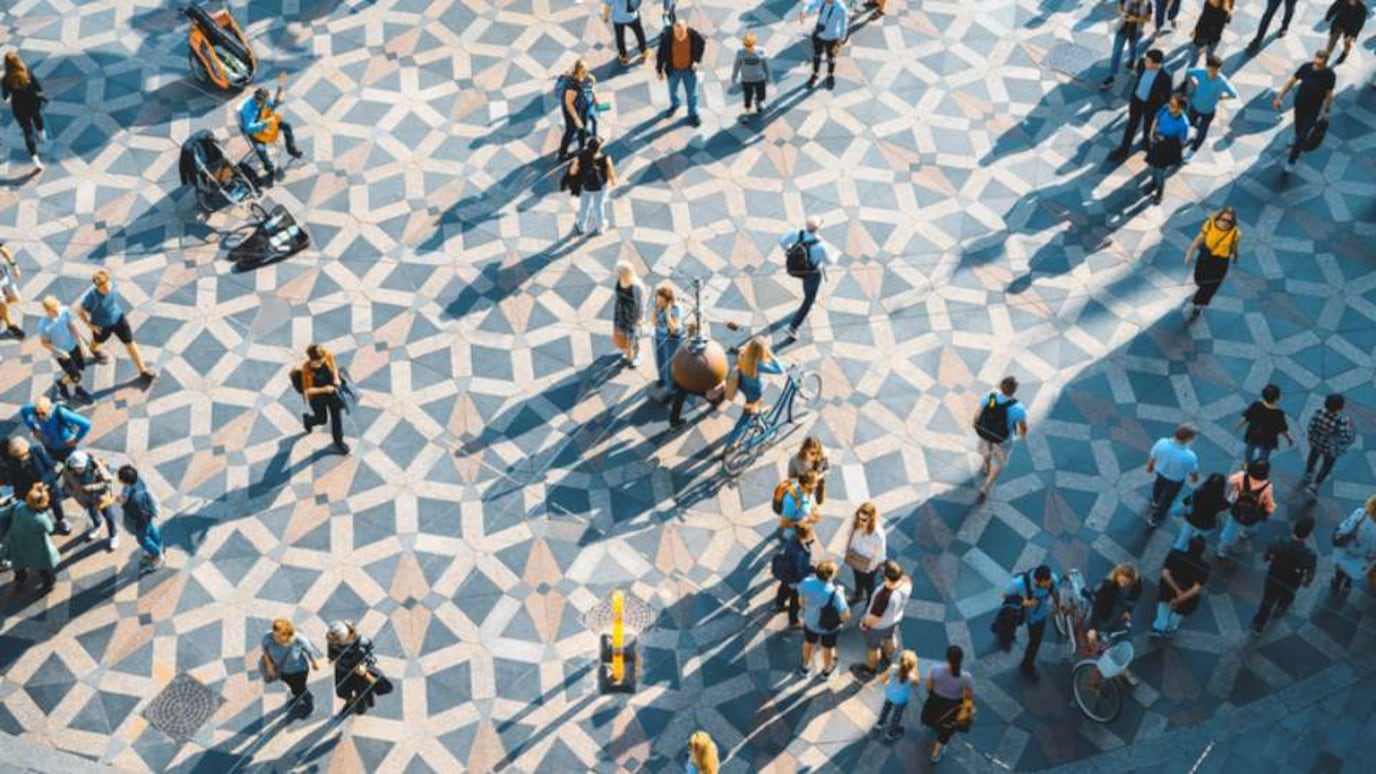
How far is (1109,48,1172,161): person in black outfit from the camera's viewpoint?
1897cm

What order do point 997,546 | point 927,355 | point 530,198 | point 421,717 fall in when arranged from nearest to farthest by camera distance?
point 421,717
point 997,546
point 927,355
point 530,198

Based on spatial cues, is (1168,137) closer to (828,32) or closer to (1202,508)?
(828,32)

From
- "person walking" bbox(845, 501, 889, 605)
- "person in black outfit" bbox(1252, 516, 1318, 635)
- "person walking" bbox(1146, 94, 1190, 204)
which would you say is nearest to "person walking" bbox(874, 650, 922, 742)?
"person walking" bbox(845, 501, 889, 605)

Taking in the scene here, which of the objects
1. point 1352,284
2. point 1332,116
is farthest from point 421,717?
point 1332,116

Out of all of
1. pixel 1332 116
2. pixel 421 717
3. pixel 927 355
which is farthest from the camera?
pixel 1332 116

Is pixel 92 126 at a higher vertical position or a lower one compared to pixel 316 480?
higher

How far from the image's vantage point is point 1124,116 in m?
20.4

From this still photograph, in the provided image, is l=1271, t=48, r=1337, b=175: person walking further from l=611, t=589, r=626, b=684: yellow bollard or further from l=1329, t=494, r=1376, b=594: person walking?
l=611, t=589, r=626, b=684: yellow bollard

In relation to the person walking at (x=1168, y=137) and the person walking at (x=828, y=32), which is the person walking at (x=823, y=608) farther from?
the person walking at (x=828, y=32)

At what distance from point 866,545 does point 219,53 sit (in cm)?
1193

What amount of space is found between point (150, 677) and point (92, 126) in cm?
911

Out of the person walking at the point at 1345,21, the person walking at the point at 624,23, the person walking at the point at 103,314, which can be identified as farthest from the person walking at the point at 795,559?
the person walking at the point at 1345,21

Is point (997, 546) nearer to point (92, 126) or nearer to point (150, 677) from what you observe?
point (150, 677)

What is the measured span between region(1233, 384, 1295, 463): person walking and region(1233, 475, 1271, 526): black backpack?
799mm
